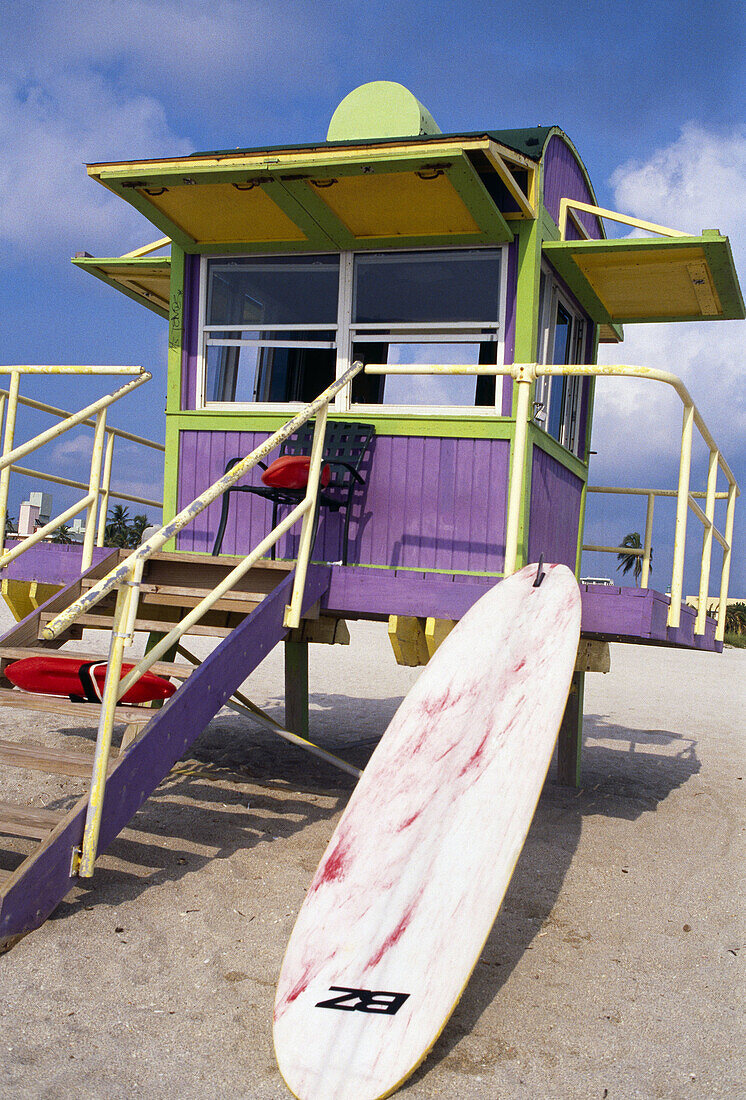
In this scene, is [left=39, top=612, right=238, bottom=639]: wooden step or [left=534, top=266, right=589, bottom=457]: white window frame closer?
[left=39, top=612, right=238, bottom=639]: wooden step

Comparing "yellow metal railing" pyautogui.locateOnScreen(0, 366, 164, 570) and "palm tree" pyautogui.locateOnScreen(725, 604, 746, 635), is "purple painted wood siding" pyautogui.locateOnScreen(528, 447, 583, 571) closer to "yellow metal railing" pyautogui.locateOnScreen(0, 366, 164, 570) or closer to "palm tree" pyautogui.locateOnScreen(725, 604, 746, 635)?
"yellow metal railing" pyautogui.locateOnScreen(0, 366, 164, 570)

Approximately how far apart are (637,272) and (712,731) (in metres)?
7.86

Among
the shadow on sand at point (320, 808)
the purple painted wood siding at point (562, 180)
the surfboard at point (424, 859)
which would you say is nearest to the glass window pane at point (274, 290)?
the purple painted wood siding at point (562, 180)

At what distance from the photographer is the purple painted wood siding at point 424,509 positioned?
20.6ft

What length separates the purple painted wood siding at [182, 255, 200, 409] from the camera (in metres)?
7.01

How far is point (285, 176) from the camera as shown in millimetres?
5965

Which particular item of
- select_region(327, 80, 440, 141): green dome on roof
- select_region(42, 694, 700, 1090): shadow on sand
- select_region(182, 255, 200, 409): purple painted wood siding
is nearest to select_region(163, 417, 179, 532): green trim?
select_region(182, 255, 200, 409): purple painted wood siding

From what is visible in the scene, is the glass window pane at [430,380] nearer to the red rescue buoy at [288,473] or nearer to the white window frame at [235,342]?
the white window frame at [235,342]

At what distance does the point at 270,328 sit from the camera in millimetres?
6922

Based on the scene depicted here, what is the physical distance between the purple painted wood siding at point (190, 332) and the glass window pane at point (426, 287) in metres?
1.23

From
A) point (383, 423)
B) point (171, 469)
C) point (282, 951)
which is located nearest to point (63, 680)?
point (282, 951)

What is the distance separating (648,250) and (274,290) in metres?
2.65

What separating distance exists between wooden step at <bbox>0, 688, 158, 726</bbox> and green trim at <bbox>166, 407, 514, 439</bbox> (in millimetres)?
2815

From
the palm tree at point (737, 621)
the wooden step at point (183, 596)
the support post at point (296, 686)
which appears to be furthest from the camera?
the palm tree at point (737, 621)
